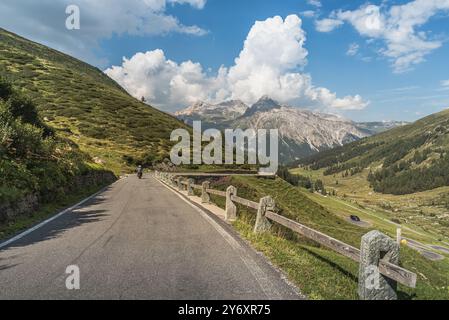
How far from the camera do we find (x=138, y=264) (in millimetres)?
7188

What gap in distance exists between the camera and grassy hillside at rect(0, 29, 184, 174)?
252ft

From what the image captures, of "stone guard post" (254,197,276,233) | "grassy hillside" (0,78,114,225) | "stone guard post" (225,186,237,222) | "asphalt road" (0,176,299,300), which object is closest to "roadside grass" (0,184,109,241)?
"grassy hillside" (0,78,114,225)

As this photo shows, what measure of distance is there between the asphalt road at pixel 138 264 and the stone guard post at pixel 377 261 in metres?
1.23

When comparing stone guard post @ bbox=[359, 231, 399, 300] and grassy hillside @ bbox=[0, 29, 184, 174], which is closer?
stone guard post @ bbox=[359, 231, 399, 300]

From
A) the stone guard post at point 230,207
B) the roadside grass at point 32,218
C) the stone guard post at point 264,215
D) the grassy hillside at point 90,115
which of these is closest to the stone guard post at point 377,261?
the stone guard post at point 264,215

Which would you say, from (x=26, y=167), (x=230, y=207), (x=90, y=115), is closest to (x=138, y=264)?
(x=230, y=207)

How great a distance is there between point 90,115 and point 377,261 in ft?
335

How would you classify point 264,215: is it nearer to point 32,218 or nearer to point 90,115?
point 32,218

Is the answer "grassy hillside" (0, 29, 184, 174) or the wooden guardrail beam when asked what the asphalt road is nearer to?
the wooden guardrail beam

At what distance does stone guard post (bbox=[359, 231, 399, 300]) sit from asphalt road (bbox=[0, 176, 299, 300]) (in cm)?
123

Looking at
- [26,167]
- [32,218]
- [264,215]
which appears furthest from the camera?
[26,167]

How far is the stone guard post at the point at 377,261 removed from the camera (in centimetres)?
535

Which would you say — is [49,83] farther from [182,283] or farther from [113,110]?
[182,283]

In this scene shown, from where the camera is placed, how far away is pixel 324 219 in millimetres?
55344
